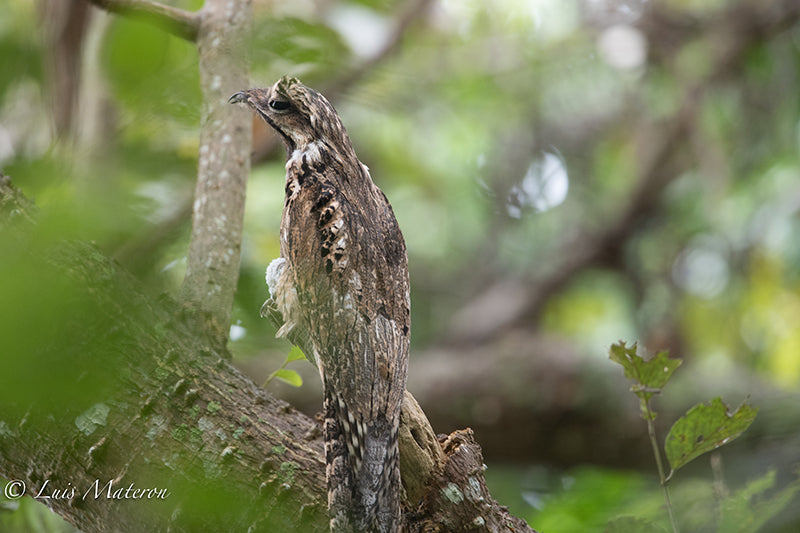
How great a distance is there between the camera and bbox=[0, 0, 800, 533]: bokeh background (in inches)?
152

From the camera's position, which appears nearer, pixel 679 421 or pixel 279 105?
pixel 679 421

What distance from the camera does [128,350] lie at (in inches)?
81.1

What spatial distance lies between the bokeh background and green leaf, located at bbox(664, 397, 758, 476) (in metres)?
0.62

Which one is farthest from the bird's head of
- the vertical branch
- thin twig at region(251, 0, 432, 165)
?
thin twig at region(251, 0, 432, 165)

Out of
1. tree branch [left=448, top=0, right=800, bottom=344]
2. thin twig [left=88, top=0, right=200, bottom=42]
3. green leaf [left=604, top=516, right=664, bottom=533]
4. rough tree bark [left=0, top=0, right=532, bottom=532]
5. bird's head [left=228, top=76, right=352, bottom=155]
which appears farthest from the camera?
tree branch [left=448, top=0, right=800, bottom=344]

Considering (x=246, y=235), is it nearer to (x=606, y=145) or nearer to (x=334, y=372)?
(x=334, y=372)

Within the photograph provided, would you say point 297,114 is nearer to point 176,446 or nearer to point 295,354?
point 295,354

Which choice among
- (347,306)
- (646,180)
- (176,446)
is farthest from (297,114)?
(646,180)

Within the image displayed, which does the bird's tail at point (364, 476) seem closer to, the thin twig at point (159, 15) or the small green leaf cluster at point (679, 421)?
the small green leaf cluster at point (679, 421)

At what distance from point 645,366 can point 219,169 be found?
1763mm

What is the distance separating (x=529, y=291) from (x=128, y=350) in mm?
6572

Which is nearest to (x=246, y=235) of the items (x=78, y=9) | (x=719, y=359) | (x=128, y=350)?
(x=78, y=9)

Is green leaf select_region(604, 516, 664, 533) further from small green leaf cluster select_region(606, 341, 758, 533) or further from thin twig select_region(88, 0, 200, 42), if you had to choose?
thin twig select_region(88, 0, 200, 42)

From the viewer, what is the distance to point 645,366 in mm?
2365
